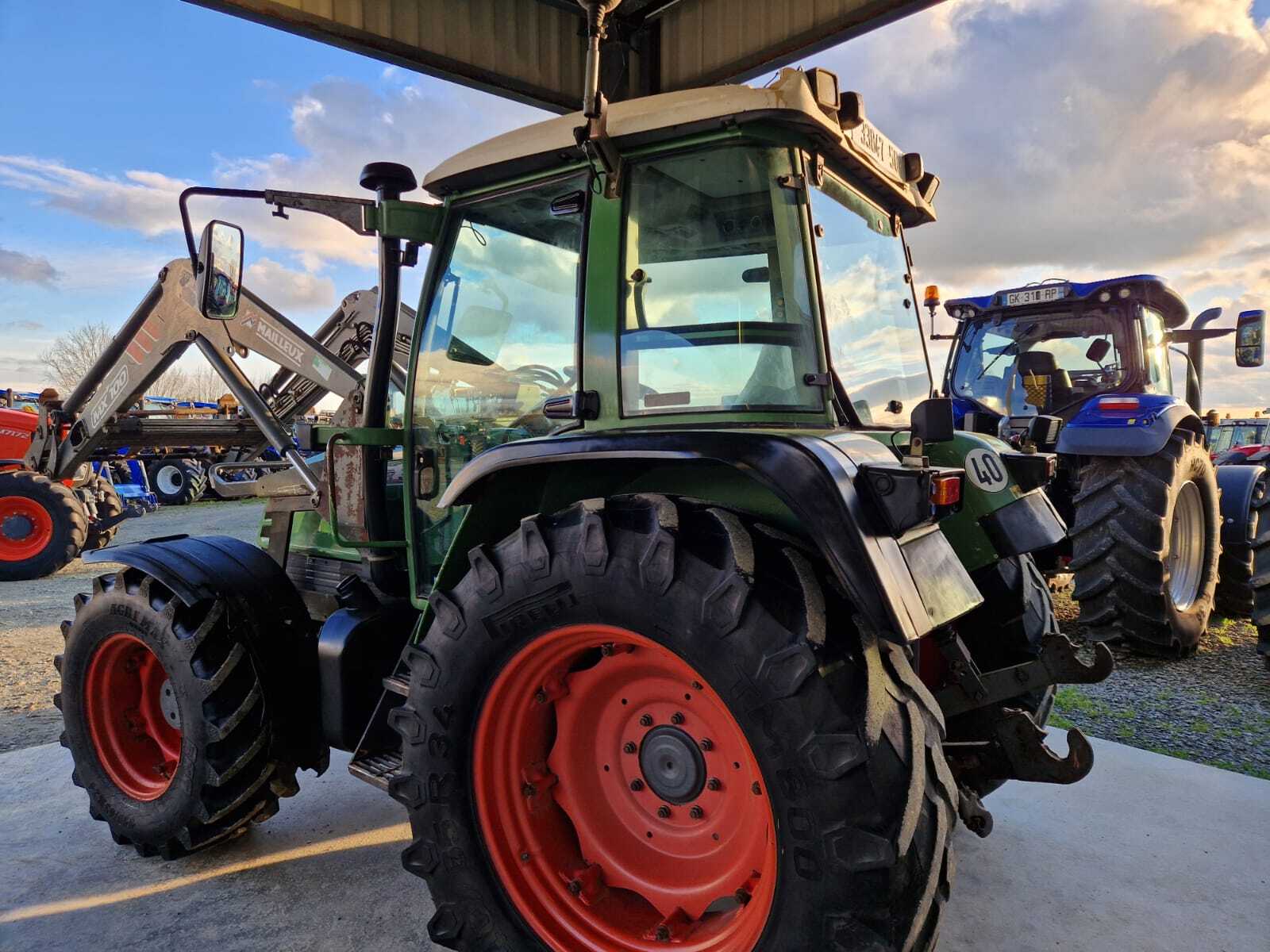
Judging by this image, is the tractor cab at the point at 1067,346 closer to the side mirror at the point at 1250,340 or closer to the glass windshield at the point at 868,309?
the side mirror at the point at 1250,340

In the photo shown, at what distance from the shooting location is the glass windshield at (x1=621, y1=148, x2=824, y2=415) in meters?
1.98

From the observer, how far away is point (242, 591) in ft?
8.87

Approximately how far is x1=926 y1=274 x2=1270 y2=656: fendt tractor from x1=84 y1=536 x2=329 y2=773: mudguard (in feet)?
10.3

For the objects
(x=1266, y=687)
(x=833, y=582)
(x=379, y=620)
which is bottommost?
(x=1266, y=687)

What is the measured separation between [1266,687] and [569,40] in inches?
257

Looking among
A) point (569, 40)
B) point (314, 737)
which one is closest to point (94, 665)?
point (314, 737)

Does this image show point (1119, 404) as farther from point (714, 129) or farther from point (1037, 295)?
point (714, 129)

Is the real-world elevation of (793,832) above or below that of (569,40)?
below

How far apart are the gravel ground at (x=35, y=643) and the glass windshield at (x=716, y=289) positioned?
3.79 meters

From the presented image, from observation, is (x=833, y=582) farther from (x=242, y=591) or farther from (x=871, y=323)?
(x=242, y=591)

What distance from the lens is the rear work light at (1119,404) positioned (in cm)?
471

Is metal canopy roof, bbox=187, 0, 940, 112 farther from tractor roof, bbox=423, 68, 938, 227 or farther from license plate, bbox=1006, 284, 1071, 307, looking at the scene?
tractor roof, bbox=423, 68, 938, 227

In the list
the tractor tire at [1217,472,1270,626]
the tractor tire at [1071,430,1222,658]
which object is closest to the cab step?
the tractor tire at [1071,430,1222,658]

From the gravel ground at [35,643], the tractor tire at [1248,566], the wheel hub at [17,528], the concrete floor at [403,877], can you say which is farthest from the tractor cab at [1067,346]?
the wheel hub at [17,528]
